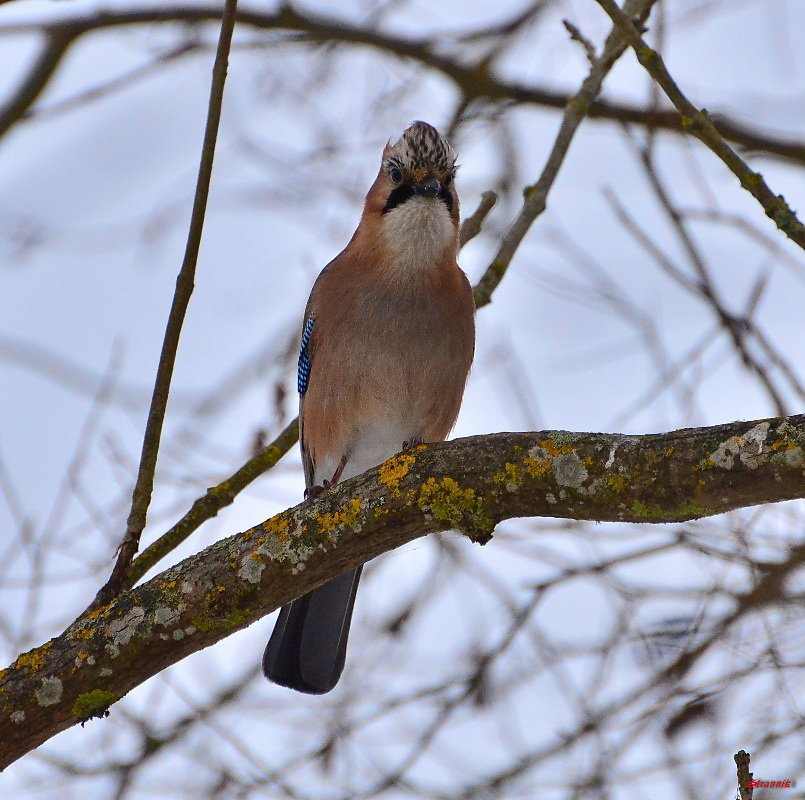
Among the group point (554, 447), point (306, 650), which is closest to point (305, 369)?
point (306, 650)

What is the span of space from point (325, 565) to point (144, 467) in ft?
3.28

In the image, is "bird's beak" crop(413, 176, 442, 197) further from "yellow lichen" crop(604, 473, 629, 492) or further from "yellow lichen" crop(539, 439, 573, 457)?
"yellow lichen" crop(604, 473, 629, 492)

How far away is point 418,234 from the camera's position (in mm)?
5359

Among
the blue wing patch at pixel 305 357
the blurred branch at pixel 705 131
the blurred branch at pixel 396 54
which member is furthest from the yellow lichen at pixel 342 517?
the blurred branch at pixel 396 54

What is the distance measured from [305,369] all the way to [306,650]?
149 centimetres

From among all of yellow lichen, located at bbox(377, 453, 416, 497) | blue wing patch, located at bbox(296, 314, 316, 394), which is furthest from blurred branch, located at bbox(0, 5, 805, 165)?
yellow lichen, located at bbox(377, 453, 416, 497)

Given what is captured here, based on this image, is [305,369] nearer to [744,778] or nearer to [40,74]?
[40,74]

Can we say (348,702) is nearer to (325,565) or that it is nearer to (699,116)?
(325,565)

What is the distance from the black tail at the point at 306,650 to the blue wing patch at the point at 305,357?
1187 mm

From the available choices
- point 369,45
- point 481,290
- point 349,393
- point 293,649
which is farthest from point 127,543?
point 369,45

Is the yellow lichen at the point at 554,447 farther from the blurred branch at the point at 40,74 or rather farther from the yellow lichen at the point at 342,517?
the blurred branch at the point at 40,74

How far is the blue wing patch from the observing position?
563 centimetres

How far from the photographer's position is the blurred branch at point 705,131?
3.80m

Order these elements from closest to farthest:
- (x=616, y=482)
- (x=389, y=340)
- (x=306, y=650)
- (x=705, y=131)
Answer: (x=616, y=482), (x=705, y=131), (x=306, y=650), (x=389, y=340)
